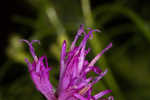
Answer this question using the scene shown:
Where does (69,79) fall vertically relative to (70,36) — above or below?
below

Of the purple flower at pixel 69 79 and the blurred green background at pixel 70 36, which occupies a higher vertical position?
the blurred green background at pixel 70 36

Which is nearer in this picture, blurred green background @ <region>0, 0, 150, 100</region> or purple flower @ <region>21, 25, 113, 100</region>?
purple flower @ <region>21, 25, 113, 100</region>

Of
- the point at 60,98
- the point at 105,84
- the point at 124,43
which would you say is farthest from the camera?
the point at 124,43

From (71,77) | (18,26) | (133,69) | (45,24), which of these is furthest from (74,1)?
(71,77)

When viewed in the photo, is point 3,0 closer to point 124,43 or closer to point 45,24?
point 45,24

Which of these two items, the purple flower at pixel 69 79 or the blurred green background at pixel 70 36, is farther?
the blurred green background at pixel 70 36

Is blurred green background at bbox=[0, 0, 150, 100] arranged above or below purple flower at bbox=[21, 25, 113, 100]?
above

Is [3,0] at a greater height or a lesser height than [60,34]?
greater

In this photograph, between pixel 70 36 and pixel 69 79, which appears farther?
pixel 70 36
